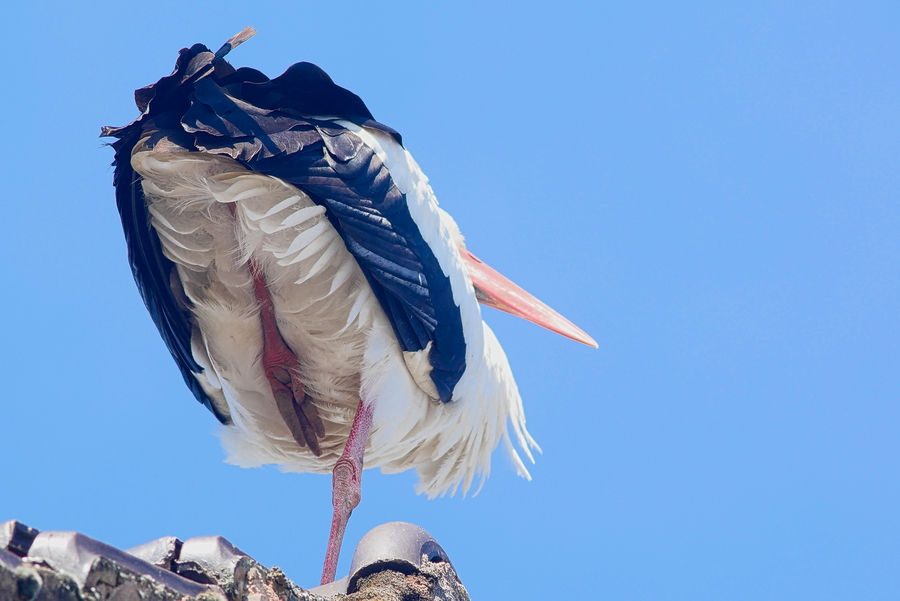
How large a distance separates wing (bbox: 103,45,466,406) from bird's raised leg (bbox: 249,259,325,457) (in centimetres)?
39

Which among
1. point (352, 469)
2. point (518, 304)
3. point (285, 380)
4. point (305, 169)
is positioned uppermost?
point (518, 304)

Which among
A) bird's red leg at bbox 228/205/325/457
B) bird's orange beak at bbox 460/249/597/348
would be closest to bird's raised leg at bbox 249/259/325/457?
bird's red leg at bbox 228/205/325/457

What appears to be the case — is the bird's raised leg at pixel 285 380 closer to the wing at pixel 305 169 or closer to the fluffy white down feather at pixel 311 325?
the fluffy white down feather at pixel 311 325

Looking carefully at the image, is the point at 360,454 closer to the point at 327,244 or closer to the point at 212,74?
the point at 327,244

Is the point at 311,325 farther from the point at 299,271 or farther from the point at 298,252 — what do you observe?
the point at 298,252

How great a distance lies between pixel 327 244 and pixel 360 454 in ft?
3.72

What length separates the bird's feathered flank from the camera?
4.19m

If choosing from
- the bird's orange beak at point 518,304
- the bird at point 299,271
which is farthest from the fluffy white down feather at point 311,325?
the bird's orange beak at point 518,304

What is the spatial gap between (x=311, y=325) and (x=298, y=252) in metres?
0.53

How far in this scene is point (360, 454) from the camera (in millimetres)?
5078

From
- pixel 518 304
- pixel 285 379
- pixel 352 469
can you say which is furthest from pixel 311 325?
pixel 518 304

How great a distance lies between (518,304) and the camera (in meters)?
6.65

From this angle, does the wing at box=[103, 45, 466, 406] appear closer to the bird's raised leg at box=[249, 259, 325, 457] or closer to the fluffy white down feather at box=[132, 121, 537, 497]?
the fluffy white down feather at box=[132, 121, 537, 497]

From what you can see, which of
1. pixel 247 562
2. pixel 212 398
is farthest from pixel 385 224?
pixel 247 562
